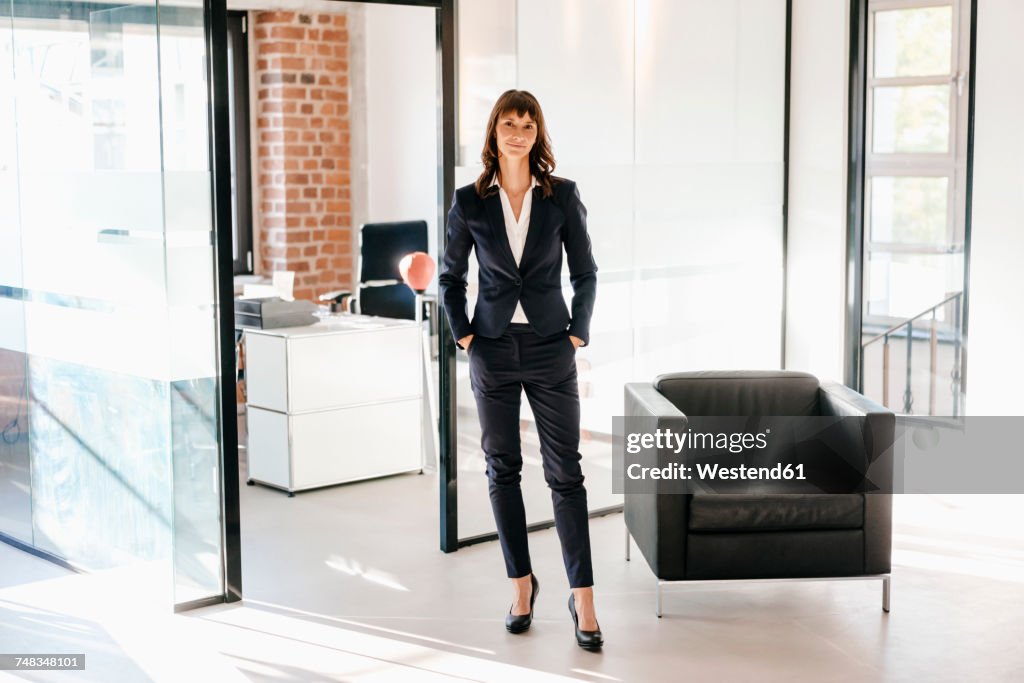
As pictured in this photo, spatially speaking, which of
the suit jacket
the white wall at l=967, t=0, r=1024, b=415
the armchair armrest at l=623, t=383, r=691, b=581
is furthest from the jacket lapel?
the white wall at l=967, t=0, r=1024, b=415

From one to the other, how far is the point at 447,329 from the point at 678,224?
4.45 ft

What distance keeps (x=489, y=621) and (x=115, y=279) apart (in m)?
1.58

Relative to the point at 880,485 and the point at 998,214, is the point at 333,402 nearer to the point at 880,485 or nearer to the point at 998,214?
the point at 880,485

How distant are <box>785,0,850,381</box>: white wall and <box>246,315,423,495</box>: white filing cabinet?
1867mm

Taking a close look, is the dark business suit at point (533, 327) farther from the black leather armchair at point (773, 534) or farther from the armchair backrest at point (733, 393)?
the armchair backrest at point (733, 393)

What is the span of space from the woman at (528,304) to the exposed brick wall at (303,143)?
14.4 ft

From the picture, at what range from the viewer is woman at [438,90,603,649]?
Answer: 11.5ft

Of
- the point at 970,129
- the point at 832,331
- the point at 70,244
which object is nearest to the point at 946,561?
the point at 832,331

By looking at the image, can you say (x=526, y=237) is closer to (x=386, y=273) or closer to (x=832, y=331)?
(x=832, y=331)

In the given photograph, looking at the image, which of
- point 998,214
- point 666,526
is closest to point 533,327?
point 666,526

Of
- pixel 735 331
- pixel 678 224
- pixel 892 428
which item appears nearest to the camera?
pixel 892 428

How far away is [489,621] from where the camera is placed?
378 centimetres

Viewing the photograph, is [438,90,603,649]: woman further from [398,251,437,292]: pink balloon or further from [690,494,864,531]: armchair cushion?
[398,251,437,292]: pink balloon

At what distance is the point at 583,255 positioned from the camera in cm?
359
